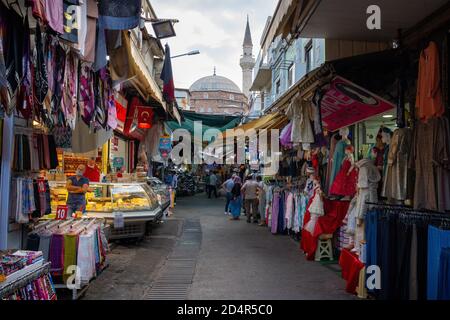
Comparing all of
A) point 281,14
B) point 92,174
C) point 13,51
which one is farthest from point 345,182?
point 92,174

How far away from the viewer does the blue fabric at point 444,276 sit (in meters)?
3.57

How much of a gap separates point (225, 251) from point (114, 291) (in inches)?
135

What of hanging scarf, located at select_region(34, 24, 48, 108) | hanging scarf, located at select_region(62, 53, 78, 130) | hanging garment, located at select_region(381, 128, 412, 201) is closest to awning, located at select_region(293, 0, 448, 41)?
hanging garment, located at select_region(381, 128, 412, 201)

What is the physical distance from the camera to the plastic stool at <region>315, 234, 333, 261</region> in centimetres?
781

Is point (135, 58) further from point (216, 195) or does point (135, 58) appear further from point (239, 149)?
point (216, 195)

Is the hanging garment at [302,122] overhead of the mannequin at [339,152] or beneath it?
A: overhead

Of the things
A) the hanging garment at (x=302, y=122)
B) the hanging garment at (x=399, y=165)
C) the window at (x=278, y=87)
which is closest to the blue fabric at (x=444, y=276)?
the hanging garment at (x=399, y=165)

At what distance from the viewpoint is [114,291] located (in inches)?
227

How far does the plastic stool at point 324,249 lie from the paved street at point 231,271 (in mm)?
276

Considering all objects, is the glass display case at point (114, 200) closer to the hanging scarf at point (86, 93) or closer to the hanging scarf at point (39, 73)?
the hanging scarf at point (86, 93)

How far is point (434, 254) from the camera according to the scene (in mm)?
3836

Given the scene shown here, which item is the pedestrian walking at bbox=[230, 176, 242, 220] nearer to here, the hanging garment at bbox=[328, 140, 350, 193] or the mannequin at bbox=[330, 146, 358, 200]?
the hanging garment at bbox=[328, 140, 350, 193]

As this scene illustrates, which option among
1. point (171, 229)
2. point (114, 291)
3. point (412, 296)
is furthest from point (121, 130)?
point (412, 296)

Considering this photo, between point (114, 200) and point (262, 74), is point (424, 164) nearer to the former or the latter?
point (114, 200)
